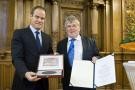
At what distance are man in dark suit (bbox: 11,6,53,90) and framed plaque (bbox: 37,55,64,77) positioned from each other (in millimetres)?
119

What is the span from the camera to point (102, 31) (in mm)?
7133

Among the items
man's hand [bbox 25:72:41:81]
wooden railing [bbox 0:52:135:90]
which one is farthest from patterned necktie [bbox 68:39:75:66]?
wooden railing [bbox 0:52:135:90]

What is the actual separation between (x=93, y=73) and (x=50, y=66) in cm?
38

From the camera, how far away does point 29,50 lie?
231cm

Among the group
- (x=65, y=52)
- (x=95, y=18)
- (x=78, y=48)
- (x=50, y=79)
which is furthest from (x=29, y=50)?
(x=95, y=18)

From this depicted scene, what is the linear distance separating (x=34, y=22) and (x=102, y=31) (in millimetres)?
4986

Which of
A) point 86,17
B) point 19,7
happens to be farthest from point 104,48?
point 19,7

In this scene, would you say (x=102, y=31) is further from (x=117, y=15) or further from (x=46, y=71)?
(x=46, y=71)

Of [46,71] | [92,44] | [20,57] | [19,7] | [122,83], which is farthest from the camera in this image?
[122,83]

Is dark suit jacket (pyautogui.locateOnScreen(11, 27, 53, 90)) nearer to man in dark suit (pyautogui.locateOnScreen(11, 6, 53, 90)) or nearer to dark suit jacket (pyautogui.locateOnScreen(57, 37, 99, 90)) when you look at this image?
man in dark suit (pyautogui.locateOnScreen(11, 6, 53, 90))

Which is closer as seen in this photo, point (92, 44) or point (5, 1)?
point (92, 44)

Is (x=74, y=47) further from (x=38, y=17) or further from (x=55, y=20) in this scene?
(x=55, y=20)

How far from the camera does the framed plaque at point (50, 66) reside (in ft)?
6.66

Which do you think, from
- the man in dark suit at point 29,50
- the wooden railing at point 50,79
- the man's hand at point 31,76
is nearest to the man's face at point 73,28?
the man in dark suit at point 29,50
